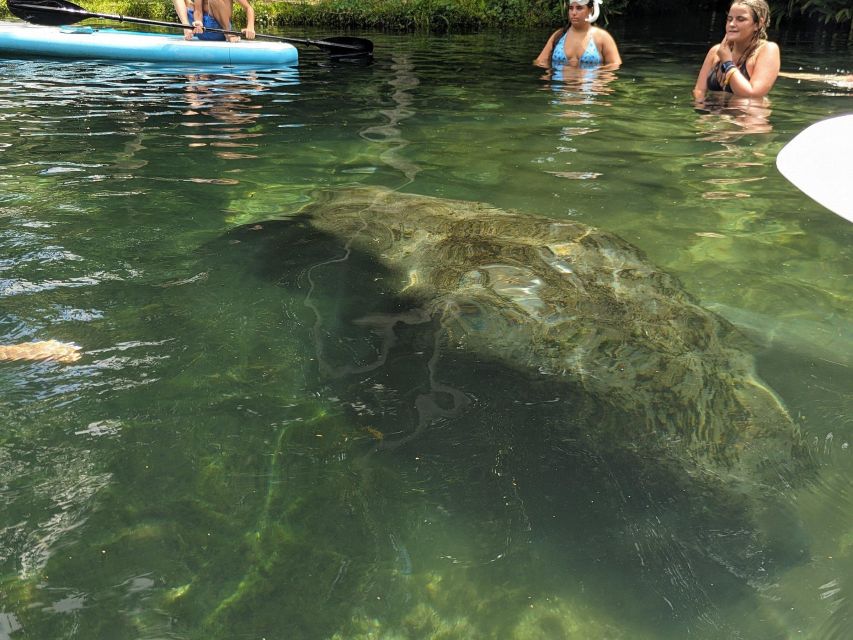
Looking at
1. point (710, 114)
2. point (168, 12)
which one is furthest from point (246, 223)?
point (168, 12)

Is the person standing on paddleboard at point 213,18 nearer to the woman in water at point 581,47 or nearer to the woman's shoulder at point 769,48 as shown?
the woman in water at point 581,47

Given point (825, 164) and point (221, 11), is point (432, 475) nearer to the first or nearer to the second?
point (825, 164)

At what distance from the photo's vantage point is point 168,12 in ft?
65.2

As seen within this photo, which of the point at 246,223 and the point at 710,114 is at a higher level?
the point at 710,114

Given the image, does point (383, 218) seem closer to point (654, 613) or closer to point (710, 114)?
point (654, 613)

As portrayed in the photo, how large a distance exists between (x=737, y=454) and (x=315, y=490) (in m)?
1.33

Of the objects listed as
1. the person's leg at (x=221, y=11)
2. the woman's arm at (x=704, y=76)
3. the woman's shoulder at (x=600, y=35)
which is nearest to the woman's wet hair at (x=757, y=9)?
the woman's arm at (x=704, y=76)

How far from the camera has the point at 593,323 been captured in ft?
9.13

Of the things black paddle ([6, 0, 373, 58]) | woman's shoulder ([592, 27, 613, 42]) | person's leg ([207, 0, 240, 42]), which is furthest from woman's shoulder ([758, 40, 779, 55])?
person's leg ([207, 0, 240, 42])

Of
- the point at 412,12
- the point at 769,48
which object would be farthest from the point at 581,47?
the point at 412,12

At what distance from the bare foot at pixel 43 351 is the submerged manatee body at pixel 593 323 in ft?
4.82

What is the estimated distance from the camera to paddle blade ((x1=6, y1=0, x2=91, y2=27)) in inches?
421

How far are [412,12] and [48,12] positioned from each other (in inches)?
410

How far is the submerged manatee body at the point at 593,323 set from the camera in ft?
7.13
